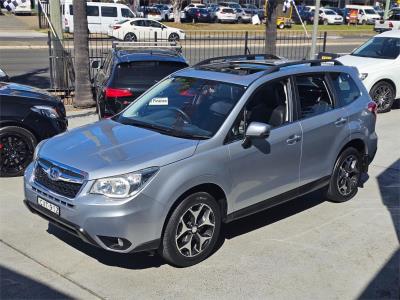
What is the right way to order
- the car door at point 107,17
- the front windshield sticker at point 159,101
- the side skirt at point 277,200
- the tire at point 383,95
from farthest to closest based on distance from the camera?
the car door at point 107,17 → the tire at point 383,95 → the front windshield sticker at point 159,101 → the side skirt at point 277,200

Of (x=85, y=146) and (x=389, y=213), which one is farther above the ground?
(x=85, y=146)

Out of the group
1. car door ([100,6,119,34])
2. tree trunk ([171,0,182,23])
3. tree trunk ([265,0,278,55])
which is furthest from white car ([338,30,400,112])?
tree trunk ([171,0,182,23])

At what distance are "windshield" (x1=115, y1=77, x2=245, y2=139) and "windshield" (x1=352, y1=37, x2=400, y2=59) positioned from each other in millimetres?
8014

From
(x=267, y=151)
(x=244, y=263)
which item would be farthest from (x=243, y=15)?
(x=244, y=263)

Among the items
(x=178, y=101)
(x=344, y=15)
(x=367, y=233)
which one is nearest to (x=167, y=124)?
(x=178, y=101)

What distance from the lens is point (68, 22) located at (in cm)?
3244

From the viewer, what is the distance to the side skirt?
4992 millimetres

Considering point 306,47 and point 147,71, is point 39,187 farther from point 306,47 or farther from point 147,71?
point 306,47

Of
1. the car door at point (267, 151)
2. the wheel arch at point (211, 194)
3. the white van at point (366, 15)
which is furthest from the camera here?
the white van at point (366, 15)

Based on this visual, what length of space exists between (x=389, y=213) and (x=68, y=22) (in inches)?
1166

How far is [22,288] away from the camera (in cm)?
424

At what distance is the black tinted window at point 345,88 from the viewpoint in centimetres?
622

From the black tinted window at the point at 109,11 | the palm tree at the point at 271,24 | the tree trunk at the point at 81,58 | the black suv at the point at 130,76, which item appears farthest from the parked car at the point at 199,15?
the black suv at the point at 130,76

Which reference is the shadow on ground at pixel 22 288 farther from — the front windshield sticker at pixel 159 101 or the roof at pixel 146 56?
the roof at pixel 146 56
